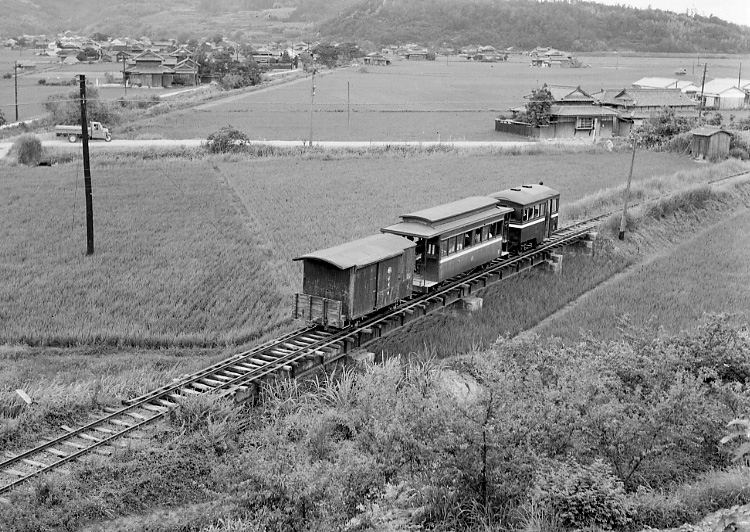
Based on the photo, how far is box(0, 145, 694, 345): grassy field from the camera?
20.7 metres

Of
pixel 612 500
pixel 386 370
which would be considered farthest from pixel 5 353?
pixel 612 500

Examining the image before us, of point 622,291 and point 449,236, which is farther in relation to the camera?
point 622,291

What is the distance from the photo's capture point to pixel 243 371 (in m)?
17.0

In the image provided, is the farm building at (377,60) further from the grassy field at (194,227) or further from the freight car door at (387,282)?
the freight car door at (387,282)

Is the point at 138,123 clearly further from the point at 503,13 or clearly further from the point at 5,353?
the point at 503,13

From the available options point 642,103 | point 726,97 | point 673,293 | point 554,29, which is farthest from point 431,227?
point 554,29

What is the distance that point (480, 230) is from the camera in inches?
925

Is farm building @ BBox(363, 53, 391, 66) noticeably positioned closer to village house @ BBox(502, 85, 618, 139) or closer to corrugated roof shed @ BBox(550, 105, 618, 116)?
village house @ BBox(502, 85, 618, 139)

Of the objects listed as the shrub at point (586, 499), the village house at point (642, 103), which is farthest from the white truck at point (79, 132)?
the shrub at point (586, 499)

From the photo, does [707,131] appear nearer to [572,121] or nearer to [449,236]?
[572,121]

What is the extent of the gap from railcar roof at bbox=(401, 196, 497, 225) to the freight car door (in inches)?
91.5

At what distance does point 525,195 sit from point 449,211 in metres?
5.08

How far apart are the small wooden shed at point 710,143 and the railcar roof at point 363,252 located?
40702 mm

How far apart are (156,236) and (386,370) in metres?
14.0
